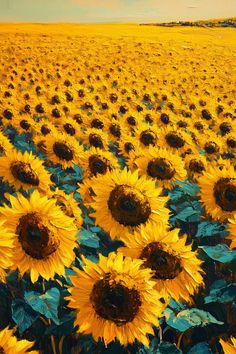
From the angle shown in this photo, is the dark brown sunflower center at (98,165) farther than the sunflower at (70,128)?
No

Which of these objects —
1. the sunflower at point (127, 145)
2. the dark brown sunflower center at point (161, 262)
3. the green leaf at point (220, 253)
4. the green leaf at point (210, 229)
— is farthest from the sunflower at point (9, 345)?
the sunflower at point (127, 145)

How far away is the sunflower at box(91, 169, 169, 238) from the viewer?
420 cm

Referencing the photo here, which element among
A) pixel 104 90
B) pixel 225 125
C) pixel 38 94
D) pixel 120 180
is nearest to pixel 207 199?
pixel 120 180

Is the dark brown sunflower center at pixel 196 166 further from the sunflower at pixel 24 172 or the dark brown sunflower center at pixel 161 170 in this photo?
the sunflower at pixel 24 172

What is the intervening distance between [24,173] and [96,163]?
1.28 meters

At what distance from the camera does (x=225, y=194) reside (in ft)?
16.8

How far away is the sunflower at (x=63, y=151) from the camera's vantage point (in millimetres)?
6520

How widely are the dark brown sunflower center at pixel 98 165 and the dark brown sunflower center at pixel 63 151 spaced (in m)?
0.56

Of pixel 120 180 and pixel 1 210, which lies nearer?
pixel 1 210

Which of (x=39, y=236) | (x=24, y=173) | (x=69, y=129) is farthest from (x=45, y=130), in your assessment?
(x=39, y=236)

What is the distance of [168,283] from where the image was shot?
3.47m

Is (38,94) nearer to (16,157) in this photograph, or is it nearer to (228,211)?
(16,157)

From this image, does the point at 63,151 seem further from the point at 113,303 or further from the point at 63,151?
the point at 113,303

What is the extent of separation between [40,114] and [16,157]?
5.03 metres
